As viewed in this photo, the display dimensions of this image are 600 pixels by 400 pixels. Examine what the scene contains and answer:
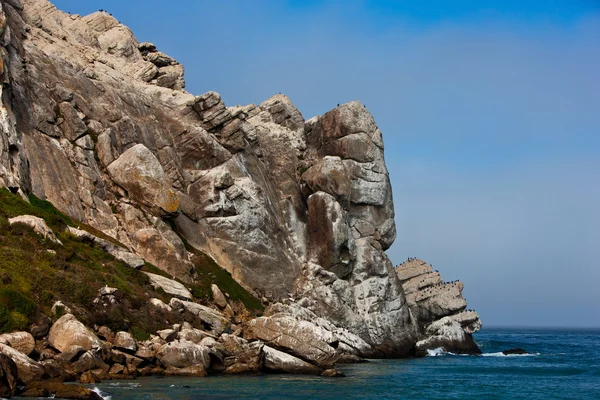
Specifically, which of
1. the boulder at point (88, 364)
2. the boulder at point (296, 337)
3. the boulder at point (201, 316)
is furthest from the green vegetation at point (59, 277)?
the boulder at point (296, 337)

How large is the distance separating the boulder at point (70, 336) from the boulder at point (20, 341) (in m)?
1.77

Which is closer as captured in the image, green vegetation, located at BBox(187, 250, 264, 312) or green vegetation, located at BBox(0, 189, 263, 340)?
green vegetation, located at BBox(0, 189, 263, 340)

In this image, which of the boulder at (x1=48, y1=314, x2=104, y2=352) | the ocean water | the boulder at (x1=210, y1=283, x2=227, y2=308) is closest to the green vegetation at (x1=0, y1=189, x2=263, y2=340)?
the boulder at (x1=48, y1=314, x2=104, y2=352)

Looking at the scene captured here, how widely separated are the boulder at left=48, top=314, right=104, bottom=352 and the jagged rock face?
66.4ft

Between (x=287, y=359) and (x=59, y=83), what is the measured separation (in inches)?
1623

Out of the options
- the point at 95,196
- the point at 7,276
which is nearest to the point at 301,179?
the point at 95,196

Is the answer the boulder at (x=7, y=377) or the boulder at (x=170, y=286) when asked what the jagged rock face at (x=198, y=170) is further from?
the boulder at (x=7, y=377)


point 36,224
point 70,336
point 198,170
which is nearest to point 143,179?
point 198,170

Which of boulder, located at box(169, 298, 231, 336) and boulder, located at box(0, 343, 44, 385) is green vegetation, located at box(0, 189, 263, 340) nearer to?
boulder, located at box(169, 298, 231, 336)

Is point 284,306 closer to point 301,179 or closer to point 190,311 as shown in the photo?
point 190,311

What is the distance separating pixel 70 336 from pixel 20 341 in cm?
302

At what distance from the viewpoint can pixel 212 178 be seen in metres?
74.9

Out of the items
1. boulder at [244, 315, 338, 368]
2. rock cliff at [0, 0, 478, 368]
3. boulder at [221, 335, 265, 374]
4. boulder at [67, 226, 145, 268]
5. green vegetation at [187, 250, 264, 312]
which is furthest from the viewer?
Answer: green vegetation at [187, 250, 264, 312]

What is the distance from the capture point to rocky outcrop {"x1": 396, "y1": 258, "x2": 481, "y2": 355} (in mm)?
83750
